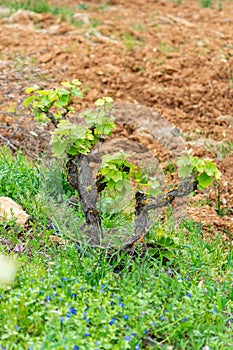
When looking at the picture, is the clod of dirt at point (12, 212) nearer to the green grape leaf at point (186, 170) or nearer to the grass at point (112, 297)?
the grass at point (112, 297)

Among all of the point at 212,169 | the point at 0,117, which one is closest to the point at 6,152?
the point at 0,117

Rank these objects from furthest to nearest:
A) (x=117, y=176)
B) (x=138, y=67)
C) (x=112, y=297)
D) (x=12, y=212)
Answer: (x=138, y=67), (x=12, y=212), (x=117, y=176), (x=112, y=297)

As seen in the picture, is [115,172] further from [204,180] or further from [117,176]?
[204,180]

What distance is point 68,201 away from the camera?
12.9ft

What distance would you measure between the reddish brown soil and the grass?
84cm

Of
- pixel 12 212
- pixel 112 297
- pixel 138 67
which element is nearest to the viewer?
pixel 112 297

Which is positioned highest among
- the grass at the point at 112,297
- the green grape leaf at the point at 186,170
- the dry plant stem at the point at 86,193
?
the green grape leaf at the point at 186,170

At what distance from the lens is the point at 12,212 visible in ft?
12.3

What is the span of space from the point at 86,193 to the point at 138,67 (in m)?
2.92

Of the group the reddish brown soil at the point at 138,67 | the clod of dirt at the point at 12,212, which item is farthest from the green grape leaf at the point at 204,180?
the clod of dirt at the point at 12,212

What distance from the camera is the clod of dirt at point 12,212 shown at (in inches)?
148

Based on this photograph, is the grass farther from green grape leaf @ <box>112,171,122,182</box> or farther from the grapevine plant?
green grape leaf @ <box>112,171,122,182</box>

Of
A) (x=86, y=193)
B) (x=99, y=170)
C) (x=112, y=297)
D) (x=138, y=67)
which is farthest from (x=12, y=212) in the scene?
(x=138, y=67)

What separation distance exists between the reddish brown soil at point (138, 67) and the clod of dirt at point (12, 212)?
939 millimetres
